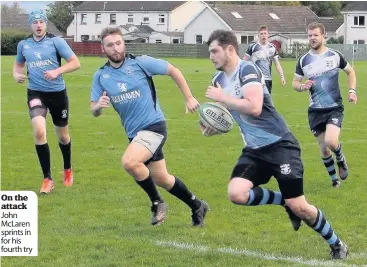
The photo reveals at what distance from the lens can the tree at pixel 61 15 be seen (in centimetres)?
12850

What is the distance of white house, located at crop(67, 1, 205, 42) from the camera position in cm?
9781

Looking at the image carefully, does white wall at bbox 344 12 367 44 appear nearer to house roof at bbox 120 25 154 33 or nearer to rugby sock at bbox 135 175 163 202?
house roof at bbox 120 25 154 33

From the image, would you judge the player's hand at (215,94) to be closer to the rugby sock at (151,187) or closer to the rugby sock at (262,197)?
the rugby sock at (262,197)

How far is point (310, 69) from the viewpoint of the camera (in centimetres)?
1106

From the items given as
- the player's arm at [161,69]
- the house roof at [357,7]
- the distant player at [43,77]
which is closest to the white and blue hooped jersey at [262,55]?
the distant player at [43,77]

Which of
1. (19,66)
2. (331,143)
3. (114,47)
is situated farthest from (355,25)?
(114,47)

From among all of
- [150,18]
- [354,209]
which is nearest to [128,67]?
[354,209]

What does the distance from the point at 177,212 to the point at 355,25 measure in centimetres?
7218

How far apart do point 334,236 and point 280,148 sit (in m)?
0.96

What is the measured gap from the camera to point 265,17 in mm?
91062

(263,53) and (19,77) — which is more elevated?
(19,77)

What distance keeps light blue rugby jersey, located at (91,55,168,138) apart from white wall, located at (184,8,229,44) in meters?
79.5

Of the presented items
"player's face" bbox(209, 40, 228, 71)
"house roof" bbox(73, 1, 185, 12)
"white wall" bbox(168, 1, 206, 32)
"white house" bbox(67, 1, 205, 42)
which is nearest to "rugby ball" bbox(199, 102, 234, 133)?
"player's face" bbox(209, 40, 228, 71)

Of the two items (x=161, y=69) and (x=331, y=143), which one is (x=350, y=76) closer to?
(x=331, y=143)
